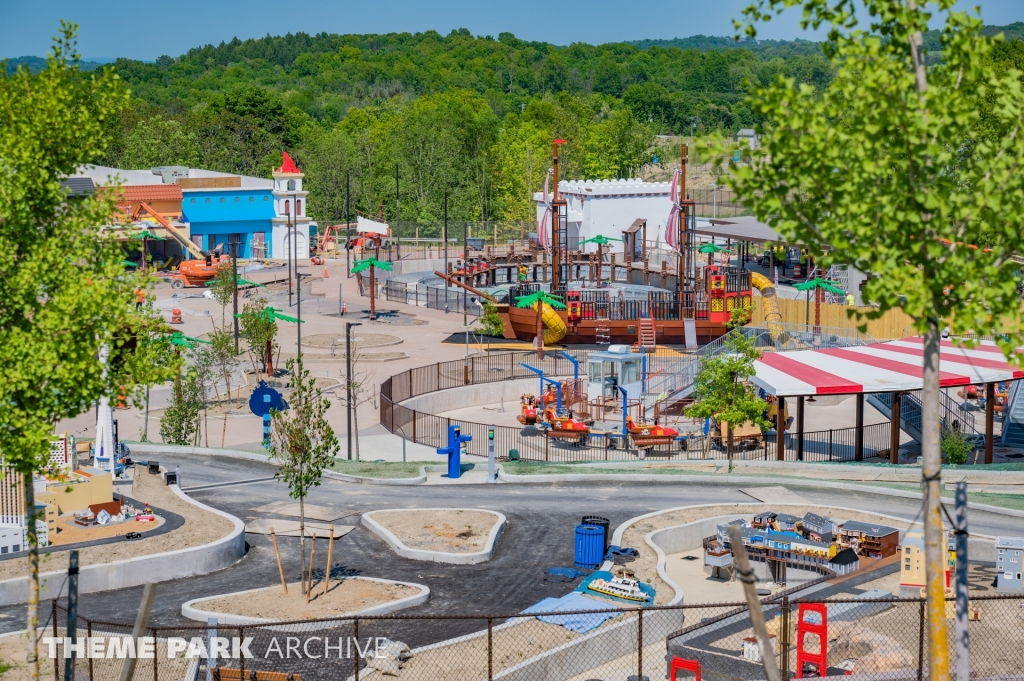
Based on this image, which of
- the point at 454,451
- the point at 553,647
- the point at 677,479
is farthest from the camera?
the point at 454,451

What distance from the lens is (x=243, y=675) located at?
18.2m

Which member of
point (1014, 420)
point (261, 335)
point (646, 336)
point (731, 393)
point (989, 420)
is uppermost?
point (261, 335)

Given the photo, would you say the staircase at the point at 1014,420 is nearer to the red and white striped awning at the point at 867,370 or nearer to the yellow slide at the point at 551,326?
the red and white striped awning at the point at 867,370

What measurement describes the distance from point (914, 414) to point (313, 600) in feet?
78.4

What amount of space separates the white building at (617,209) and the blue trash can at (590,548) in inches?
2572

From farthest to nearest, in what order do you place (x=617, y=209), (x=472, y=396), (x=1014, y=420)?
1. (x=617, y=209)
2. (x=472, y=396)
3. (x=1014, y=420)

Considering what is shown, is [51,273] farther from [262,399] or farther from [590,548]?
[262,399]

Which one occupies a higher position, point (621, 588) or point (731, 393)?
point (731, 393)

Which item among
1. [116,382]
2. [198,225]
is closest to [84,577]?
[116,382]

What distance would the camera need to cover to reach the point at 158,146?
12025 cm

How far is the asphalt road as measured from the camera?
23766 millimetres

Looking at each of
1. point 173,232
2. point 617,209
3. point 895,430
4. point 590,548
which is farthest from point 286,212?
point 590,548

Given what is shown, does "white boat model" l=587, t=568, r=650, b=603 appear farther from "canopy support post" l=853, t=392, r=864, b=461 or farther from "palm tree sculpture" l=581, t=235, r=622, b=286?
"palm tree sculpture" l=581, t=235, r=622, b=286

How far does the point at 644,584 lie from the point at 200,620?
8.10 metres
